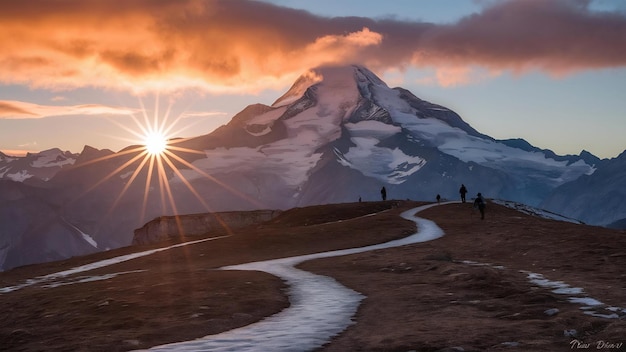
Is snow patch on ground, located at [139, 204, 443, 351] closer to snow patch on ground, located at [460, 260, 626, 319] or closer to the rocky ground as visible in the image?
the rocky ground

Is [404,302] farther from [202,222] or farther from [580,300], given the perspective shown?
[202,222]

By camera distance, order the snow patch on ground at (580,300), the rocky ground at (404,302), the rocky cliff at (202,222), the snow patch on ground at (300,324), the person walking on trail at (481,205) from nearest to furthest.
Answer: the rocky ground at (404,302), the snow patch on ground at (300,324), the snow patch on ground at (580,300), the person walking on trail at (481,205), the rocky cliff at (202,222)

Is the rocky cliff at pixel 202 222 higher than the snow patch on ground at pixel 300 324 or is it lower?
higher

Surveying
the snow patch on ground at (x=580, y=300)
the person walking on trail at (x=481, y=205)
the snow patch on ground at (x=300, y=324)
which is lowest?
the snow patch on ground at (x=580, y=300)

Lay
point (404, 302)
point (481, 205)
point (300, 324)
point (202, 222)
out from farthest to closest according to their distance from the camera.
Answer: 1. point (202, 222)
2. point (481, 205)
3. point (404, 302)
4. point (300, 324)

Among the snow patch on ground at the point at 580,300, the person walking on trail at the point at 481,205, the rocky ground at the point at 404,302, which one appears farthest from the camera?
the person walking on trail at the point at 481,205

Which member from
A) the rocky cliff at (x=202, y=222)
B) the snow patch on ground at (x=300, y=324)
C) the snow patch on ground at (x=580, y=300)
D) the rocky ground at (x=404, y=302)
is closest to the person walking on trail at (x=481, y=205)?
the rocky ground at (x=404, y=302)

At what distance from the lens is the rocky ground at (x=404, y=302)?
14.3 metres

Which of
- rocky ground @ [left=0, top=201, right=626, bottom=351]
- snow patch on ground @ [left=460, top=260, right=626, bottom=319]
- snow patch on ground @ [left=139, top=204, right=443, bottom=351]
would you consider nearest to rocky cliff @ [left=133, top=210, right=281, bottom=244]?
rocky ground @ [left=0, top=201, right=626, bottom=351]

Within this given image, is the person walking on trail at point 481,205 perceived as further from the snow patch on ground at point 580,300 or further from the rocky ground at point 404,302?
the snow patch on ground at point 580,300

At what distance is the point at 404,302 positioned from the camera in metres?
21.1

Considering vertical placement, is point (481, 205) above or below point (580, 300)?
above

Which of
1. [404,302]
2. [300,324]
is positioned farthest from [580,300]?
[300,324]

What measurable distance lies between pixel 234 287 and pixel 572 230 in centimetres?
2888
